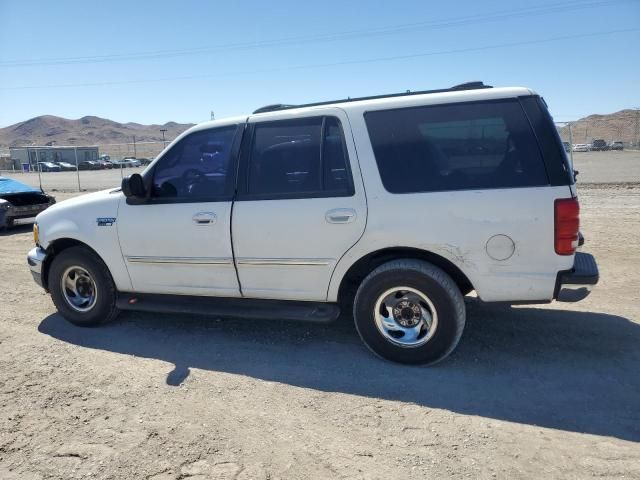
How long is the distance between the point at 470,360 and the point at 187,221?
271 centimetres

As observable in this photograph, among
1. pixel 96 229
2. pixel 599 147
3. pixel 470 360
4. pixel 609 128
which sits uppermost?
pixel 609 128

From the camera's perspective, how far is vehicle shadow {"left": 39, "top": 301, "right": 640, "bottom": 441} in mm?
3266

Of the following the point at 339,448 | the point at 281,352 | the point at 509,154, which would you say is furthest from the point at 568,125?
the point at 339,448

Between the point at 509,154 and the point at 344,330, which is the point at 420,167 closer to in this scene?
the point at 509,154

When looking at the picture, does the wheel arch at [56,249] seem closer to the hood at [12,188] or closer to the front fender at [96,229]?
the front fender at [96,229]

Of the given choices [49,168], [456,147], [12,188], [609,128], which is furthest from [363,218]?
[609,128]

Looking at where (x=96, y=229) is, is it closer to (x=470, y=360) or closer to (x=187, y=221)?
(x=187, y=221)

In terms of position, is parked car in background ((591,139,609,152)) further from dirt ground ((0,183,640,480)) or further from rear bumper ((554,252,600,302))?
rear bumper ((554,252,600,302))

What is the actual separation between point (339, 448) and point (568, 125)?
11.7m

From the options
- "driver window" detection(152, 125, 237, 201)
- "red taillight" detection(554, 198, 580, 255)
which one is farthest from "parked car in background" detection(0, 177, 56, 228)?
"red taillight" detection(554, 198, 580, 255)

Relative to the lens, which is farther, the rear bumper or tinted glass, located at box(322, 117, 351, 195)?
tinted glass, located at box(322, 117, 351, 195)

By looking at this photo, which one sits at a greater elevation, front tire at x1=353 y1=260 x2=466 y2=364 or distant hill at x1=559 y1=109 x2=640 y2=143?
distant hill at x1=559 y1=109 x2=640 y2=143

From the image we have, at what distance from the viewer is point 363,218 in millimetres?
3771

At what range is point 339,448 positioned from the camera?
288 cm
